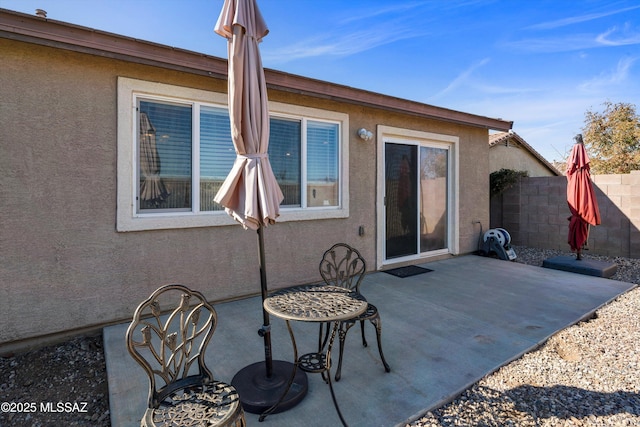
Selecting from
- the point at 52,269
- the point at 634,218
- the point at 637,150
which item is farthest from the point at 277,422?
the point at 637,150

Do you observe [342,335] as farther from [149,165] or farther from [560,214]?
[560,214]

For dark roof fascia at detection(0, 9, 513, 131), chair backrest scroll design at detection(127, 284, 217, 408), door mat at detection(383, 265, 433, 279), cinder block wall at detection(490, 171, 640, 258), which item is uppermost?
dark roof fascia at detection(0, 9, 513, 131)

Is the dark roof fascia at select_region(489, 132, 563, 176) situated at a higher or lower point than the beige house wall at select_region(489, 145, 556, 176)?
higher

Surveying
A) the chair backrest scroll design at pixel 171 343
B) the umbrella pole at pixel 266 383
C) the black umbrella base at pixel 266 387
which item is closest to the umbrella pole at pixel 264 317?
the umbrella pole at pixel 266 383

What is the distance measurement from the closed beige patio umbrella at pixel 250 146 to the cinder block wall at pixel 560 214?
945 cm

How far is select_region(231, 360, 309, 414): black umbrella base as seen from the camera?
2389 mm

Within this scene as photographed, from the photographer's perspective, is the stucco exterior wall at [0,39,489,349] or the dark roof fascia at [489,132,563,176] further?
the dark roof fascia at [489,132,563,176]

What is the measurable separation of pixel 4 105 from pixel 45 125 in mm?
363

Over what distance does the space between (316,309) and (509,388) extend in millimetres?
1851

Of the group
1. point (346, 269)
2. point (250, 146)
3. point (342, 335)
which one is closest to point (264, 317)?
point (342, 335)

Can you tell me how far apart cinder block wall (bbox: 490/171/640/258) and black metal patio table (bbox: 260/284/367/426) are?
354 inches

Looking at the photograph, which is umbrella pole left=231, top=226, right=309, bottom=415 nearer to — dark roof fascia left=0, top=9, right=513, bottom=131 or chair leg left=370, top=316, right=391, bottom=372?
chair leg left=370, top=316, right=391, bottom=372

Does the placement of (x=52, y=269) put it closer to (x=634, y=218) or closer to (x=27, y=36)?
(x=27, y=36)

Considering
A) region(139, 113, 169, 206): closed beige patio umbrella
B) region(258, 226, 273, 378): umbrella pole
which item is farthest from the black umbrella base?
region(139, 113, 169, 206): closed beige patio umbrella
